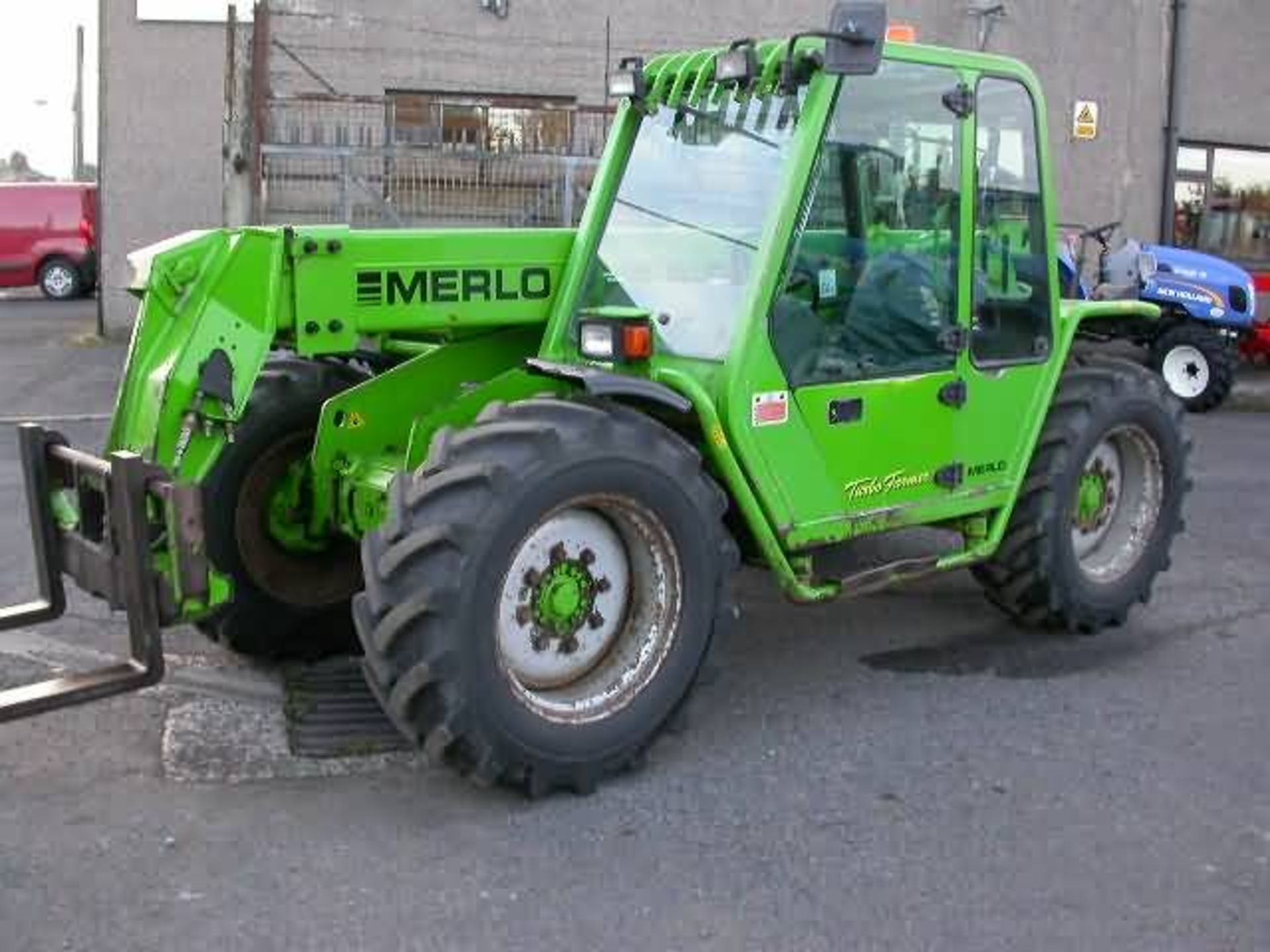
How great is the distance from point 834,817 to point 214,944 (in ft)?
5.90

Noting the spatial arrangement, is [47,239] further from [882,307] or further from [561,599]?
[561,599]

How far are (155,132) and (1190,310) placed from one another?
1087cm

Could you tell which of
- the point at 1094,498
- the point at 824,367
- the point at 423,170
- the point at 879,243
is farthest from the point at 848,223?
the point at 423,170

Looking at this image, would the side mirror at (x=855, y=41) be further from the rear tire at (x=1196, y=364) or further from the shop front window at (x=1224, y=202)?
the shop front window at (x=1224, y=202)

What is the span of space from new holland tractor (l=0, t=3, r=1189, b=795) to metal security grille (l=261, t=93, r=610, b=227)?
8187 mm

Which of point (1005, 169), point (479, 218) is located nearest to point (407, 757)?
point (1005, 169)

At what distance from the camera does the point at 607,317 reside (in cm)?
501

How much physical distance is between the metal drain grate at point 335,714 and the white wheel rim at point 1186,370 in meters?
10.4

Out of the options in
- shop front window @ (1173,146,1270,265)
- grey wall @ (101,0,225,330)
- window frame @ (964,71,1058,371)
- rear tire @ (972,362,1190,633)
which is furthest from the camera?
shop front window @ (1173,146,1270,265)

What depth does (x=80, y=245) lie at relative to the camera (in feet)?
84.6

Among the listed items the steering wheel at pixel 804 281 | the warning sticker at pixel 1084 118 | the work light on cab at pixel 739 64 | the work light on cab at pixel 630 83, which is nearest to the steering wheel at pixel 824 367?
→ the steering wheel at pixel 804 281

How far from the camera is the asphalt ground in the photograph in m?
3.86

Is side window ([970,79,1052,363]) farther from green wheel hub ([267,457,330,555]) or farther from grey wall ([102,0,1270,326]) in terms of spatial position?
grey wall ([102,0,1270,326])

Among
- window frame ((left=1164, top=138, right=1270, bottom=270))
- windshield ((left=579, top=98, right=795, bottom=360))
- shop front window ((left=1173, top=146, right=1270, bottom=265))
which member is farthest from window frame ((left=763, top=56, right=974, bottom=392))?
shop front window ((left=1173, top=146, right=1270, bottom=265))
